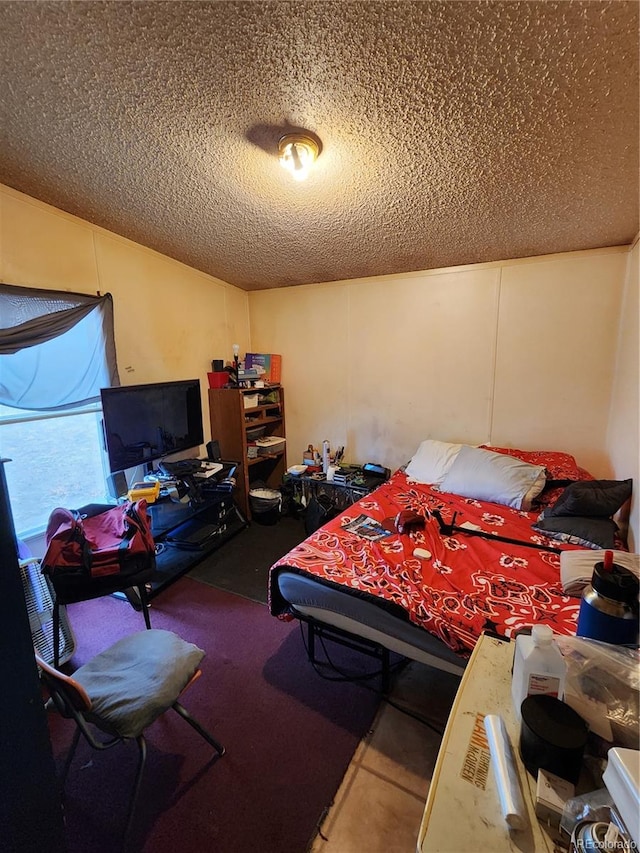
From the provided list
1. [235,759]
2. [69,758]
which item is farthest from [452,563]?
[69,758]

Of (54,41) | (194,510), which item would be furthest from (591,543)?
(54,41)

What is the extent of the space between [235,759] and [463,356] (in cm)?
300

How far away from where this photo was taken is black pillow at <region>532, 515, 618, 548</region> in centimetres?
174

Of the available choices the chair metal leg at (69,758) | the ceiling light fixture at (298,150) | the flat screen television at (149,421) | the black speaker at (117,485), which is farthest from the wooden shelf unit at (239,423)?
the chair metal leg at (69,758)

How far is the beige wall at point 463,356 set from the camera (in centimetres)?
253

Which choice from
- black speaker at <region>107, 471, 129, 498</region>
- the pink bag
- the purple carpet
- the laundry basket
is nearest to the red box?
black speaker at <region>107, 471, 129, 498</region>

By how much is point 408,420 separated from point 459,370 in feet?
2.13

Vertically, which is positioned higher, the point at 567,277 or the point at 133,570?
the point at 567,277

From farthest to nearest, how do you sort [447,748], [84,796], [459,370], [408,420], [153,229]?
[408,420], [459,370], [153,229], [84,796], [447,748]

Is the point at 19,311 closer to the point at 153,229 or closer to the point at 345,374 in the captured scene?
the point at 153,229

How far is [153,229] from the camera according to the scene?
7.69ft

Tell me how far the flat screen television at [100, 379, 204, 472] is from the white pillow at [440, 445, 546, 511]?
2174 mm

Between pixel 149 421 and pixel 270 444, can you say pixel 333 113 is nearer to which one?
pixel 149 421

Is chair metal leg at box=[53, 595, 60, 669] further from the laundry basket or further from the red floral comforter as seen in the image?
the red floral comforter
